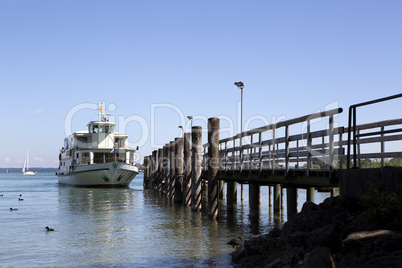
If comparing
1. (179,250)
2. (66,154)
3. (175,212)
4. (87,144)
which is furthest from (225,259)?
(66,154)

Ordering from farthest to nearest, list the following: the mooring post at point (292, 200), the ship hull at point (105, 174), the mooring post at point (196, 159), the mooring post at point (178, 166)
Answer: the ship hull at point (105, 174) < the mooring post at point (178, 166) < the mooring post at point (196, 159) < the mooring post at point (292, 200)

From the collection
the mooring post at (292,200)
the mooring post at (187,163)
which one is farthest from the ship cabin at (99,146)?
the mooring post at (292,200)

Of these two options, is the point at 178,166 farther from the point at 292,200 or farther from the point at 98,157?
the point at 98,157

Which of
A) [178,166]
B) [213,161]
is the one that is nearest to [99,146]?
[178,166]

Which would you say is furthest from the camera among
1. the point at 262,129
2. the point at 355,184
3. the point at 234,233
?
the point at 234,233

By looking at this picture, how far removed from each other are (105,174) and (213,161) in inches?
1139

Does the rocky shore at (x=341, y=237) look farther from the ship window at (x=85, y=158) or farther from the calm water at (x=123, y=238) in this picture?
the ship window at (x=85, y=158)

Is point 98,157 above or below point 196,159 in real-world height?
above

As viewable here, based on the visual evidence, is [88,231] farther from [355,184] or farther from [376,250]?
[376,250]

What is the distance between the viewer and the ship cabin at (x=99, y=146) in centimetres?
4641

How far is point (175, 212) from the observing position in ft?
71.4

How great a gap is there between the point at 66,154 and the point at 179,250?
43924 millimetres

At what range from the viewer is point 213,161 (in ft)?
58.0

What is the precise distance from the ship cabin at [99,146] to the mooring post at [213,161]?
28.6 meters
